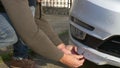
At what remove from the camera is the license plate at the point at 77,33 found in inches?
177

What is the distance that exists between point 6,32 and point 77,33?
1819mm

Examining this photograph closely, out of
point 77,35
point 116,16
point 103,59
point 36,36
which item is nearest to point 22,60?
point 77,35

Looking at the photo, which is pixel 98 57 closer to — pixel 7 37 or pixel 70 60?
pixel 70 60

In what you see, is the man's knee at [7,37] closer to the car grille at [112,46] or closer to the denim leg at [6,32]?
the denim leg at [6,32]

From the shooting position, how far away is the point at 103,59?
13.7 ft

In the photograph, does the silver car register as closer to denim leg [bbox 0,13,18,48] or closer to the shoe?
the shoe

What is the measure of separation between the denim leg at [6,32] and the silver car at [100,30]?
3.72ft

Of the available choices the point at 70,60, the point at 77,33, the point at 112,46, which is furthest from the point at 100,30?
the point at 70,60

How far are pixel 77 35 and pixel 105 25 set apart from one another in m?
0.64

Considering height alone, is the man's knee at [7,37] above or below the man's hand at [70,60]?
above

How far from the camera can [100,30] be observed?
4152 millimetres

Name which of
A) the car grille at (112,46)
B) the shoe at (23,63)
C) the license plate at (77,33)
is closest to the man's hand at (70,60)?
the car grille at (112,46)

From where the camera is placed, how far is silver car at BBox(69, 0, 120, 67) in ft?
Answer: 13.2

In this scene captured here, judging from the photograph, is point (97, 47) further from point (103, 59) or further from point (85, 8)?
point (85, 8)
